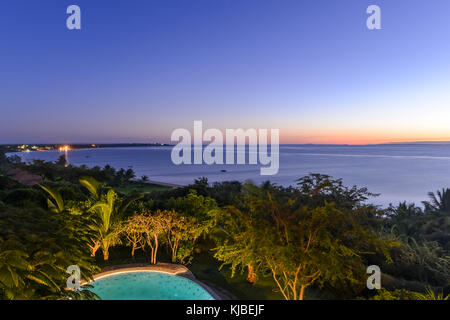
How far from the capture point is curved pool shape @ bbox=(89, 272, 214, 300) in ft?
20.6

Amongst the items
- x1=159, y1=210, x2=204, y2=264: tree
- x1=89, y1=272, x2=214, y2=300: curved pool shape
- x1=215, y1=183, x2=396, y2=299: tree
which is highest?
x1=215, y1=183, x2=396, y2=299: tree

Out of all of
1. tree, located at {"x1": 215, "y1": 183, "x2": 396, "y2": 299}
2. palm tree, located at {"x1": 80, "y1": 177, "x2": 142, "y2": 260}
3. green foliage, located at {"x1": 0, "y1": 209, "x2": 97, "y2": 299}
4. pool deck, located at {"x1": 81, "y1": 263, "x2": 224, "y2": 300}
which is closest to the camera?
green foliage, located at {"x1": 0, "y1": 209, "x2": 97, "y2": 299}

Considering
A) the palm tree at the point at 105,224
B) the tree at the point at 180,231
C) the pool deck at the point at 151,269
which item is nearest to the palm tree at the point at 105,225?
the palm tree at the point at 105,224

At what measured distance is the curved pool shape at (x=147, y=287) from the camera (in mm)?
6266

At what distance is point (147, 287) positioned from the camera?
6617 mm

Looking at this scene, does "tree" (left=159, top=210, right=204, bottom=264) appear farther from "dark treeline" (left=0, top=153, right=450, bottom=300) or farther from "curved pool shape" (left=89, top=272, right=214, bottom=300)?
"curved pool shape" (left=89, top=272, right=214, bottom=300)

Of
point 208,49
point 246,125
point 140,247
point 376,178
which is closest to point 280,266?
point 140,247

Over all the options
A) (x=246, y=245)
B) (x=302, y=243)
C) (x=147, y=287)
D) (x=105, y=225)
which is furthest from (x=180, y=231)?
(x=302, y=243)

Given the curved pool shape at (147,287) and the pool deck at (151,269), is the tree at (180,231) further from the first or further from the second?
the curved pool shape at (147,287)

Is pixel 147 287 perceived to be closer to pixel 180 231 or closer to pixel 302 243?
pixel 180 231

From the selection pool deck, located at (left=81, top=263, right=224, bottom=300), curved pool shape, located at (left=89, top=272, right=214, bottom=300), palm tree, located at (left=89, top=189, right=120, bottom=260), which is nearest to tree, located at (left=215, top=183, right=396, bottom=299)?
curved pool shape, located at (left=89, top=272, right=214, bottom=300)

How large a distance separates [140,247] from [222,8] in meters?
11.7

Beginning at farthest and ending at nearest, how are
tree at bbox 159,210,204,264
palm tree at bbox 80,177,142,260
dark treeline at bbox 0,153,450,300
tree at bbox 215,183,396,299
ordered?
palm tree at bbox 80,177,142,260 → tree at bbox 159,210,204,264 → tree at bbox 215,183,396,299 → dark treeline at bbox 0,153,450,300
